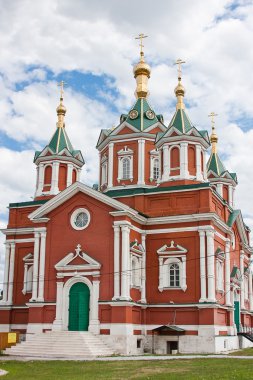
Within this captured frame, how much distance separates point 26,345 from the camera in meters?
24.9

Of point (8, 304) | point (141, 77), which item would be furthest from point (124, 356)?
point (141, 77)

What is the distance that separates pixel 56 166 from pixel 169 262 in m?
9.88

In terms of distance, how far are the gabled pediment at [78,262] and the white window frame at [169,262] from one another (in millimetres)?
3394

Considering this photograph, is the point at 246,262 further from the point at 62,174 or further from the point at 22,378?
the point at 22,378

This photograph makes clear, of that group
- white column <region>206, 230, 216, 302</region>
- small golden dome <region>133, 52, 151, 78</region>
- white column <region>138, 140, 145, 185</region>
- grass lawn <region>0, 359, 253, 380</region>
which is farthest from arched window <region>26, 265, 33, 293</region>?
small golden dome <region>133, 52, 151, 78</region>

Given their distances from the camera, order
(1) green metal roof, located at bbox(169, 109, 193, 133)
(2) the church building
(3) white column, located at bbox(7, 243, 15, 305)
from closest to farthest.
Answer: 1. (2) the church building
2. (1) green metal roof, located at bbox(169, 109, 193, 133)
3. (3) white column, located at bbox(7, 243, 15, 305)

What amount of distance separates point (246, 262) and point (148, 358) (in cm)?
1609

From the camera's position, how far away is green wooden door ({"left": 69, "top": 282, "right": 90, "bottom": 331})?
1021 inches

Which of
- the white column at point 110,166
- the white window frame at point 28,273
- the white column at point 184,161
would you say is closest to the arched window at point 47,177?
the white column at point 110,166

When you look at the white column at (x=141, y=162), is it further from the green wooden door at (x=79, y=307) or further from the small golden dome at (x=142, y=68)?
the green wooden door at (x=79, y=307)

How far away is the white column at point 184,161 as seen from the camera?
94.3ft

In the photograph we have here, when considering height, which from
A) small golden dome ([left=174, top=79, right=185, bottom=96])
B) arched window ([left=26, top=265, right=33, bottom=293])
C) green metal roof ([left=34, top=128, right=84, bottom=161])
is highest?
small golden dome ([left=174, top=79, right=185, bottom=96])

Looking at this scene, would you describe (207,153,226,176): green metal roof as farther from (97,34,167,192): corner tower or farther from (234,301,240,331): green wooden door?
(234,301,240,331): green wooden door

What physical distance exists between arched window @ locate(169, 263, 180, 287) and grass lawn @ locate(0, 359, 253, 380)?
23.1ft
